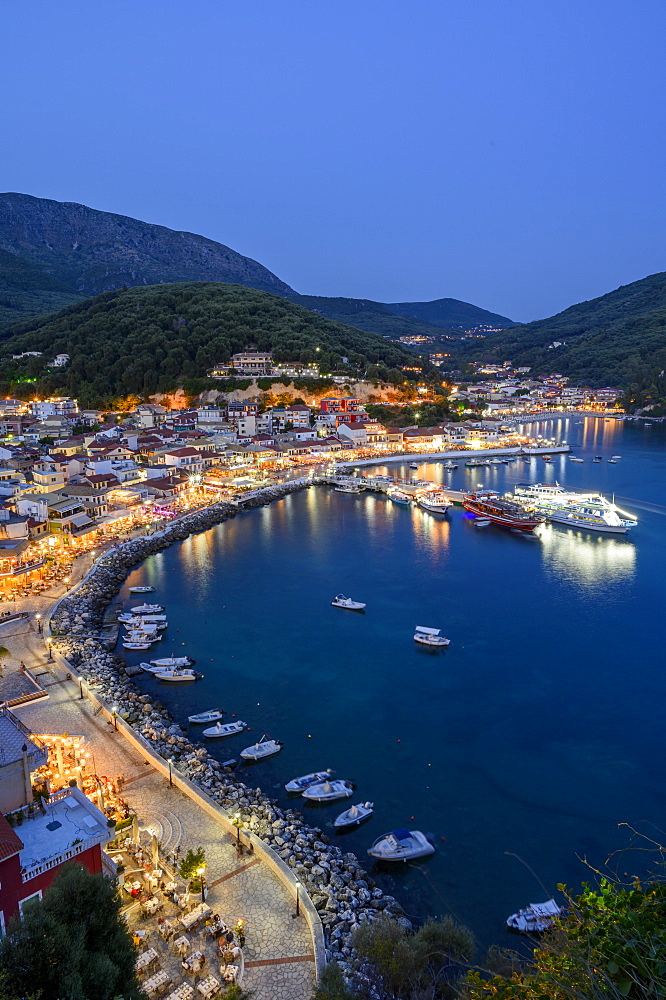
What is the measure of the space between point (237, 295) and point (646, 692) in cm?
6034

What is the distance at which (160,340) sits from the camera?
174 ft

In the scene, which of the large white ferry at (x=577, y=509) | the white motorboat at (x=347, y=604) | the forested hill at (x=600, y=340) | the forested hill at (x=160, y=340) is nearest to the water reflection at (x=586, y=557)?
the large white ferry at (x=577, y=509)

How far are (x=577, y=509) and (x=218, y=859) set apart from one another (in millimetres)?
22395

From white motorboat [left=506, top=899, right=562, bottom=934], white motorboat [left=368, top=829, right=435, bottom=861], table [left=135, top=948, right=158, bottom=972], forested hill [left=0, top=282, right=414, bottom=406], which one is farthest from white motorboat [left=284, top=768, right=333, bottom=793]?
forested hill [left=0, top=282, right=414, bottom=406]

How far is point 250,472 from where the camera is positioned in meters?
32.8

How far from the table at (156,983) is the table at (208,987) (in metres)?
0.30

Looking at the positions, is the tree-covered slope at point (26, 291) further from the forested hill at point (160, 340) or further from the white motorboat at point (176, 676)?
the white motorboat at point (176, 676)

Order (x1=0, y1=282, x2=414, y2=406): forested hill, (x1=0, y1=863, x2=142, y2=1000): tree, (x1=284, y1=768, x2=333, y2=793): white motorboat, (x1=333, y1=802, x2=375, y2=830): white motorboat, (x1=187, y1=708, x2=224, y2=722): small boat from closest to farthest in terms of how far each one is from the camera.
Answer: (x1=0, y1=863, x2=142, y2=1000): tree < (x1=333, y1=802, x2=375, y2=830): white motorboat < (x1=284, y1=768, x2=333, y2=793): white motorboat < (x1=187, y1=708, x2=224, y2=722): small boat < (x1=0, y1=282, x2=414, y2=406): forested hill

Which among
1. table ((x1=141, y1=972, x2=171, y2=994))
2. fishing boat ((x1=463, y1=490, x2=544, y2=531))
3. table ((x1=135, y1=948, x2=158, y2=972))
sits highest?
fishing boat ((x1=463, y1=490, x2=544, y2=531))

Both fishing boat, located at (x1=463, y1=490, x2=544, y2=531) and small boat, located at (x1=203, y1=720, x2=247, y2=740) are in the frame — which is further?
fishing boat, located at (x1=463, y1=490, x2=544, y2=531)

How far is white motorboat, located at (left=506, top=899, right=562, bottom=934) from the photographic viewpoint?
7.29 metres

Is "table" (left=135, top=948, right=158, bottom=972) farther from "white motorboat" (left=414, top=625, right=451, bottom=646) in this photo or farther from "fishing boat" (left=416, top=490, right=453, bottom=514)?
"fishing boat" (left=416, top=490, right=453, bottom=514)

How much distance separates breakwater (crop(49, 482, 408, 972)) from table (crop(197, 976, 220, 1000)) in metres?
1.07

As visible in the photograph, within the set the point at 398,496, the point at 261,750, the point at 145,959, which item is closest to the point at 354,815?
the point at 261,750
